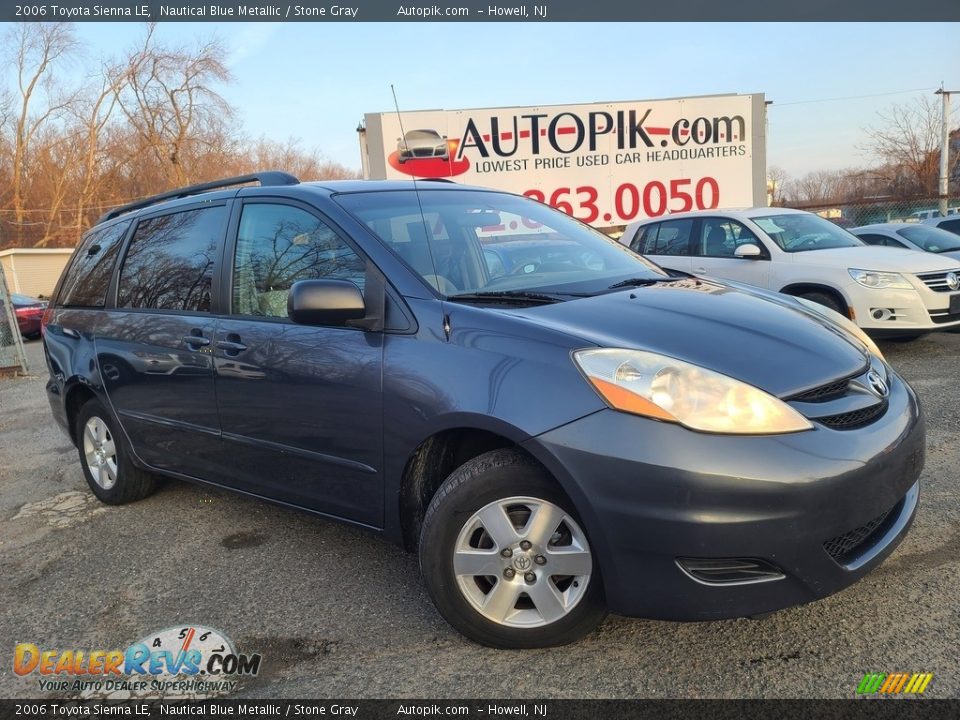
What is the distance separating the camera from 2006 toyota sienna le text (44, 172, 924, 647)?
2.08 metres

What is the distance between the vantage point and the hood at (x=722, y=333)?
226 centimetres

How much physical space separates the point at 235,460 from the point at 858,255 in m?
6.37

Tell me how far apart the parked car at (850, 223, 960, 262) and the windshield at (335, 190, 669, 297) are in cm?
794

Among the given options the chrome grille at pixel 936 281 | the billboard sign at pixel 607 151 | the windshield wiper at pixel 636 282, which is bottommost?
the chrome grille at pixel 936 281

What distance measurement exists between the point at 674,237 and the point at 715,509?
702cm

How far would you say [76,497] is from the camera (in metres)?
4.54

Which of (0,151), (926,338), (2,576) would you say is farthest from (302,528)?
(0,151)

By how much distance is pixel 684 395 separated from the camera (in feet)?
6.96

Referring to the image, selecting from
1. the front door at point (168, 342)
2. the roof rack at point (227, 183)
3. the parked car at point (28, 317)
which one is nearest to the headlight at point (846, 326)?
the roof rack at point (227, 183)

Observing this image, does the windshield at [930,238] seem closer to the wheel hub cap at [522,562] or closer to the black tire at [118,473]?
the wheel hub cap at [522,562]

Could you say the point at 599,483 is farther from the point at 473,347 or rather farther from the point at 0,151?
the point at 0,151

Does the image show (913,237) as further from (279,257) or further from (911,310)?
(279,257)

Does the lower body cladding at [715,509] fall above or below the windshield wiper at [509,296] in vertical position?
below

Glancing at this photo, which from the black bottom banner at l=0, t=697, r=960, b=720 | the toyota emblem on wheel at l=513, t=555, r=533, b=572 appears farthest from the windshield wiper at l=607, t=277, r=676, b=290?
the black bottom banner at l=0, t=697, r=960, b=720
